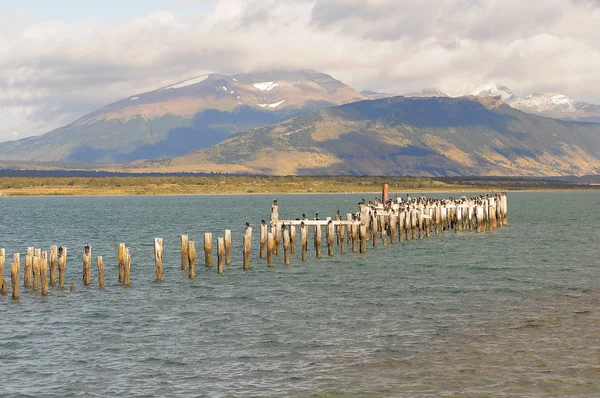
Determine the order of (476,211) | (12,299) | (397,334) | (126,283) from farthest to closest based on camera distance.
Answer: (476,211)
(126,283)
(12,299)
(397,334)

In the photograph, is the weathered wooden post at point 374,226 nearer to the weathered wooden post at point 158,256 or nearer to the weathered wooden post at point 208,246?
the weathered wooden post at point 208,246

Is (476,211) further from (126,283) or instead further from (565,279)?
(126,283)

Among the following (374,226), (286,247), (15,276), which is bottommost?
(286,247)

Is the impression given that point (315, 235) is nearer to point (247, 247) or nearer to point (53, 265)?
point (247, 247)

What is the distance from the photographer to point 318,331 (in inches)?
983

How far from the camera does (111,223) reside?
83938 mm

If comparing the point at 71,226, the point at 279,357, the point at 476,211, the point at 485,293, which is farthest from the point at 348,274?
the point at 71,226

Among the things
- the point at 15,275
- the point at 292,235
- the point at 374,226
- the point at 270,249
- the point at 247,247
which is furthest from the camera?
the point at 374,226

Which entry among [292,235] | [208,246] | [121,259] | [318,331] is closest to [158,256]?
[121,259]

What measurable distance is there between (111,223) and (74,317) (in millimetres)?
57307

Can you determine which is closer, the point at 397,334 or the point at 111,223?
the point at 397,334

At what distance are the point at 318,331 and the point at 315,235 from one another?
20937 mm

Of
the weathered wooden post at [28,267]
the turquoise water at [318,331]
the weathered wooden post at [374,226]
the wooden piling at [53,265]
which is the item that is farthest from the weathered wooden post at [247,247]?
the weathered wooden post at [374,226]

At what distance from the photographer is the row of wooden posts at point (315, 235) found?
3250 cm
